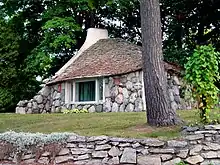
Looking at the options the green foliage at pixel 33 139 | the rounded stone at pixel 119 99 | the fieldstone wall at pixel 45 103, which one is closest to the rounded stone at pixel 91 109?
the rounded stone at pixel 119 99

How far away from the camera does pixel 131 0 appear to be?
18.7 meters

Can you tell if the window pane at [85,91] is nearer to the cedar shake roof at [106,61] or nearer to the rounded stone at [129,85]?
the cedar shake roof at [106,61]

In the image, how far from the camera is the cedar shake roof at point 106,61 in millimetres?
14555

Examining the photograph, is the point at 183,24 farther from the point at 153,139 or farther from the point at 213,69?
the point at 153,139

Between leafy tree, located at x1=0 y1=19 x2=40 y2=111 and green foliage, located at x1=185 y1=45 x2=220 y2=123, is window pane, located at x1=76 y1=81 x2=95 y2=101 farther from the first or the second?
green foliage, located at x1=185 y1=45 x2=220 y2=123

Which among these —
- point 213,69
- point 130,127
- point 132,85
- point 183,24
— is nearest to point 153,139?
point 130,127

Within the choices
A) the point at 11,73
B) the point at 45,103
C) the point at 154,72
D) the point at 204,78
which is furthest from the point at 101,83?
the point at 204,78

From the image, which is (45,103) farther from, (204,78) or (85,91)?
(204,78)

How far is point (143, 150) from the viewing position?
632 centimetres

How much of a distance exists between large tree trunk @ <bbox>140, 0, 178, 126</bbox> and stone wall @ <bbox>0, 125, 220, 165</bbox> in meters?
0.88

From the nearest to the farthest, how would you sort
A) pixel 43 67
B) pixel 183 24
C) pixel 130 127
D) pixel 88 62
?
pixel 130 127, pixel 88 62, pixel 43 67, pixel 183 24

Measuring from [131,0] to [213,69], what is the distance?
41.0ft

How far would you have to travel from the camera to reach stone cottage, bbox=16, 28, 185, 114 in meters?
14.3

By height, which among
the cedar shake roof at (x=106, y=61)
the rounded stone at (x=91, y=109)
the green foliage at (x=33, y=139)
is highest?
the cedar shake roof at (x=106, y=61)
